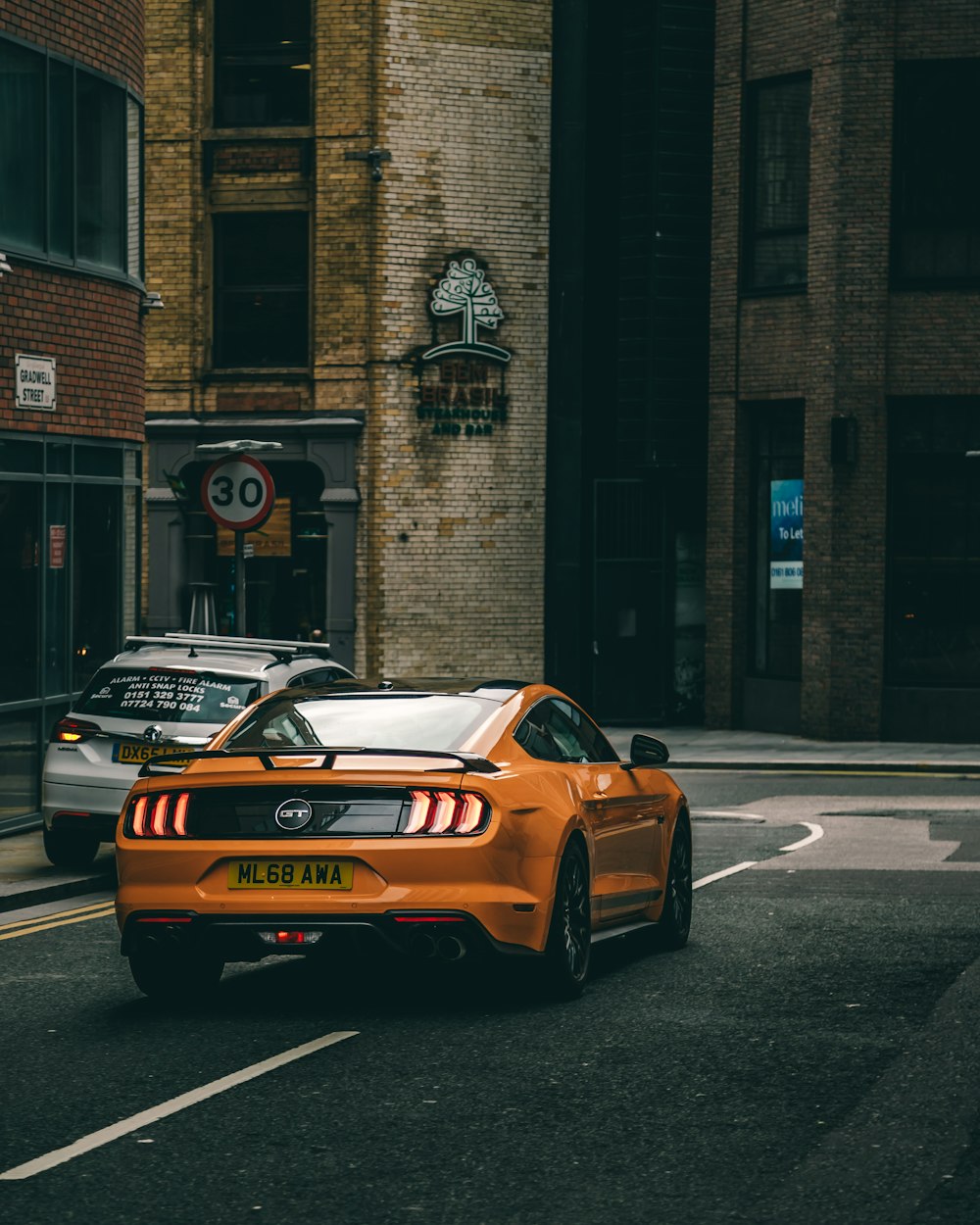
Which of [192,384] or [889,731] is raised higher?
[192,384]

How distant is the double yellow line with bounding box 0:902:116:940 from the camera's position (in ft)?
37.8

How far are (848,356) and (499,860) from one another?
19.2 metres

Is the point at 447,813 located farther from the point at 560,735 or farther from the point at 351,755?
the point at 560,735

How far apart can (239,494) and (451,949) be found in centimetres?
965

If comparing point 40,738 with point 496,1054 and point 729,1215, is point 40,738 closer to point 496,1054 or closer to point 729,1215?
point 496,1054

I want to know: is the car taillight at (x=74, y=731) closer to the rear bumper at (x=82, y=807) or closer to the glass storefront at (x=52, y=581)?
the rear bumper at (x=82, y=807)

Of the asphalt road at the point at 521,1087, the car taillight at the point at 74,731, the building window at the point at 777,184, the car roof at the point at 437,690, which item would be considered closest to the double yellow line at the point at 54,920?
the asphalt road at the point at 521,1087

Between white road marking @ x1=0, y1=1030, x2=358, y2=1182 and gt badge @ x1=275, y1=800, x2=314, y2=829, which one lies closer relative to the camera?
white road marking @ x1=0, y1=1030, x2=358, y2=1182

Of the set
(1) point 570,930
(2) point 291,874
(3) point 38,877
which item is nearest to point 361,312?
(3) point 38,877

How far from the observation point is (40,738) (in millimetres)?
16484

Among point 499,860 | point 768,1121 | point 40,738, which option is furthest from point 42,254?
point 768,1121

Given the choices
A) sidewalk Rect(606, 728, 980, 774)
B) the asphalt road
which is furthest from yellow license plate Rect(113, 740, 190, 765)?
sidewalk Rect(606, 728, 980, 774)

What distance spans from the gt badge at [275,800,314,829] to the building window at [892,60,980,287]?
Answer: 65.1 feet

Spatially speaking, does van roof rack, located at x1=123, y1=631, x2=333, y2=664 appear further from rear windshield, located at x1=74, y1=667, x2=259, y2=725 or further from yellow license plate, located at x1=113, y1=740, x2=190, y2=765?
yellow license plate, located at x1=113, y1=740, x2=190, y2=765
